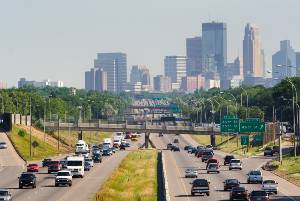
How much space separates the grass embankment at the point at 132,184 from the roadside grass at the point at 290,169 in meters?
13.7

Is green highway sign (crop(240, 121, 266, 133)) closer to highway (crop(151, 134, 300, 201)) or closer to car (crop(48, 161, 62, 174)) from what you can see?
highway (crop(151, 134, 300, 201))

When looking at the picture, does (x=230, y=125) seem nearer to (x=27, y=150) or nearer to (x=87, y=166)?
(x=27, y=150)

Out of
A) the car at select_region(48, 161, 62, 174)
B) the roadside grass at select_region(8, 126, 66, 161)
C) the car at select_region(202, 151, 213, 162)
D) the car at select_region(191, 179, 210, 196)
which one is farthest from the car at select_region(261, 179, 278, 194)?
the roadside grass at select_region(8, 126, 66, 161)

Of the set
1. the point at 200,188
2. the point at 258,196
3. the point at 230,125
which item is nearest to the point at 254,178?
the point at 200,188

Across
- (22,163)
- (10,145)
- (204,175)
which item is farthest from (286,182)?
(10,145)

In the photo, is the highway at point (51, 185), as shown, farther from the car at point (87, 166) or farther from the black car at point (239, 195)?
the black car at point (239, 195)

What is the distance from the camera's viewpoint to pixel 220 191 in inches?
3733

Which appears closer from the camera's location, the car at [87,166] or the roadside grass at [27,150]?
the car at [87,166]

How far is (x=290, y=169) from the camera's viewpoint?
431 ft

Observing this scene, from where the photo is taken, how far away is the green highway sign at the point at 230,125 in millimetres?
174500

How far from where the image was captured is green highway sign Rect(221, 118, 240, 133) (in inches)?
6870

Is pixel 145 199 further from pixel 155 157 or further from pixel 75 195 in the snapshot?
pixel 155 157

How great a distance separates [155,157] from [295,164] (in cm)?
4018

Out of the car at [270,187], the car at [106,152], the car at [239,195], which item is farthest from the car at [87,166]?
the car at [239,195]
